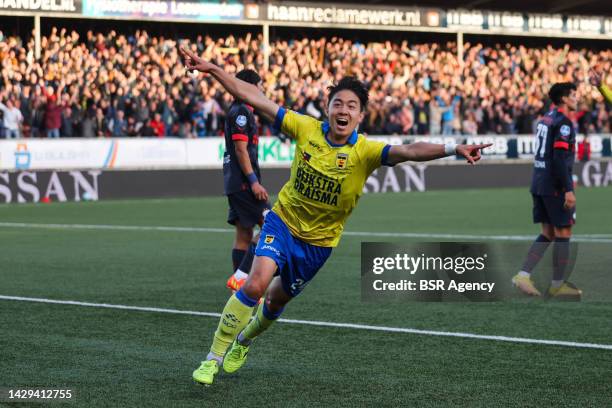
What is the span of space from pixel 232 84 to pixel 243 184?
3.68 meters

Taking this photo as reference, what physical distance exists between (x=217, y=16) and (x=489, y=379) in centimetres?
3335

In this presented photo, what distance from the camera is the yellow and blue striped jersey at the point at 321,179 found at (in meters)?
7.29

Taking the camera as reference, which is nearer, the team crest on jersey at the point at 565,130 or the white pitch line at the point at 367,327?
the white pitch line at the point at 367,327

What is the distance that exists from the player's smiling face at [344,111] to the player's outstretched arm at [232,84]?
1.42 ft

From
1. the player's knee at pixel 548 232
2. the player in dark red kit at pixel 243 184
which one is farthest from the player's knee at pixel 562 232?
the player in dark red kit at pixel 243 184

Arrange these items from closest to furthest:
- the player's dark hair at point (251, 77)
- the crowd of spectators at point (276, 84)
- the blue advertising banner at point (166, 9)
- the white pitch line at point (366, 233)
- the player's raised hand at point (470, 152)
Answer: the player's raised hand at point (470, 152)
the player's dark hair at point (251, 77)
the white pitch line at point (366, 233)
the crowd of spectators at point (276, 84)
the blue advertising banner at point (166, 9)

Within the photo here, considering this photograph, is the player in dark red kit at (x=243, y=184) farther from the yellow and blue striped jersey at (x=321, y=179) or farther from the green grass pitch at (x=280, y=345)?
the yellow and blue striped jersey at (x=321, y=179)

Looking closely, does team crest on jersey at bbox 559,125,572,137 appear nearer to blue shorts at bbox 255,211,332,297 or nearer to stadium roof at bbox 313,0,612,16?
blue shorts at bbox 255,211,332,297

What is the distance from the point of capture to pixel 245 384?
7172 mm

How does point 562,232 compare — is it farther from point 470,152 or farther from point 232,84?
point 232,84

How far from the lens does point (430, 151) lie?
7.07 m

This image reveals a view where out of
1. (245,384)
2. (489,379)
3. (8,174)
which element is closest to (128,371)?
(245,384)

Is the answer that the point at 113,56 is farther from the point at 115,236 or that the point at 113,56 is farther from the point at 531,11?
the point at 531,11

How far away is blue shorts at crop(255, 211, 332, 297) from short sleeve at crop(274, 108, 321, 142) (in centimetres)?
52
